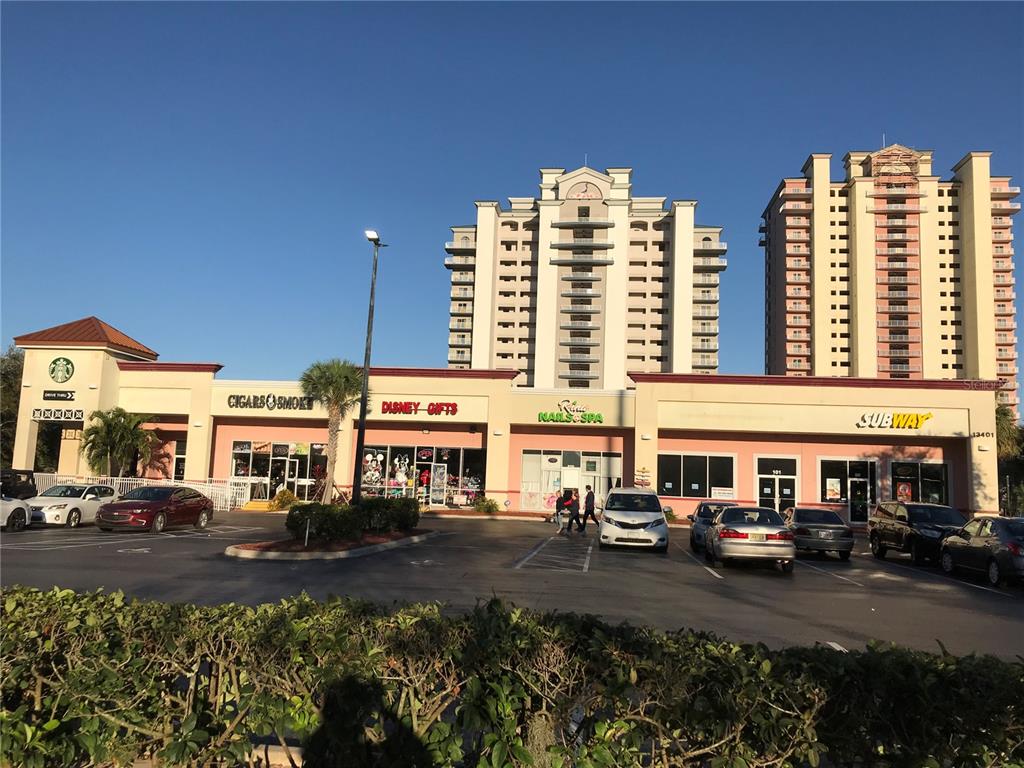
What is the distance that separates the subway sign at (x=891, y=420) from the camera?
106ft

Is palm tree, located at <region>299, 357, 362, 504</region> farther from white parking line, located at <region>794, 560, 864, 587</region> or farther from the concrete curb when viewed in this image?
white parking line, located at <region>794, 560, 864, 587</region>

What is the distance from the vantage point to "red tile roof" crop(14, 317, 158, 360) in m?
35.7

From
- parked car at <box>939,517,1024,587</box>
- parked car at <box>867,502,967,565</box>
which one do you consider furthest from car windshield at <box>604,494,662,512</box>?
parked car at <box>939,517,1024,587</box>

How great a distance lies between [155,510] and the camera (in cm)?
2194

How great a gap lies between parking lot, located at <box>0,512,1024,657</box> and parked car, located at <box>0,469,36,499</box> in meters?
7.22

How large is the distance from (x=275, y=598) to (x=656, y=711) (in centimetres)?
883

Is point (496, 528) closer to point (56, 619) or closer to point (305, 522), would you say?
point (305, 522)

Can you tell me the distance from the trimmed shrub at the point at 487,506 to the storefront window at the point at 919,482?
19367 mm

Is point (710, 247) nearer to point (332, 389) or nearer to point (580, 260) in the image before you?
point (580, 260)

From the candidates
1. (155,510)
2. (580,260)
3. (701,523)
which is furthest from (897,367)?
(155,510)

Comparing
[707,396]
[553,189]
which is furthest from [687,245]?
[707,396]

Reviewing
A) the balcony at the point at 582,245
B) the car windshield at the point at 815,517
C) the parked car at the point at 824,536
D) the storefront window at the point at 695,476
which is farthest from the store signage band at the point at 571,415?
the balcony at the point at 582,245

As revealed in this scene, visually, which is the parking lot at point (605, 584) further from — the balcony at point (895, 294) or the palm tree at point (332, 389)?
the balcony at point (895, 294)

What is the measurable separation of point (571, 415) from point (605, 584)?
21.8 meters
